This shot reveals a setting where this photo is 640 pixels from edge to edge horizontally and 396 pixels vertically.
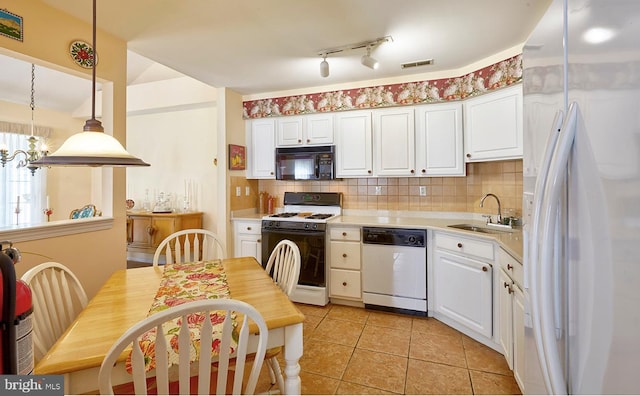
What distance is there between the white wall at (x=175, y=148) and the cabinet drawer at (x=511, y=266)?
3.64 metres

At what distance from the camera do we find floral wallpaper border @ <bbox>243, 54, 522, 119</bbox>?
243 centimetres

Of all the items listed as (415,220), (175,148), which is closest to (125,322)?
(415,220)

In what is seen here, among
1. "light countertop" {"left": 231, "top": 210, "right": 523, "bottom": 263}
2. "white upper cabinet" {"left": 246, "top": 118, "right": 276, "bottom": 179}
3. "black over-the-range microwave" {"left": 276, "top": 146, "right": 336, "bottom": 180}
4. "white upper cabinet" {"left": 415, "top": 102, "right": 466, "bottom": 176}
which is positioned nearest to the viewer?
"light countertop" {"left": 231, "top": 210, "right": 523, "bottom": 263}

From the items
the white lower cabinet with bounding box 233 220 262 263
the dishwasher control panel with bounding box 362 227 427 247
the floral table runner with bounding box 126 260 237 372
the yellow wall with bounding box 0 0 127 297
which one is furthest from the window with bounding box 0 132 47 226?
the dishwasher control panel with bounding box 362 227 427 247

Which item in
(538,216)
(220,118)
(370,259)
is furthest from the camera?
(220,118)

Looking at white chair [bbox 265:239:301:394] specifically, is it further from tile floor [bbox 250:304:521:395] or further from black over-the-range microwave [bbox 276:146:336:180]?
black over-the-range microwave [bbox 276:146:336:180]

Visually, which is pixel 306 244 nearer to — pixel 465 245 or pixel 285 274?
pixel 285 274

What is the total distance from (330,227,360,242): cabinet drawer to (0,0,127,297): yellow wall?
1837mm

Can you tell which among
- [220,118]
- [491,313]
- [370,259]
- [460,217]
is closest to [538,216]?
[491,313]

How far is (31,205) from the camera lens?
417 centimetres

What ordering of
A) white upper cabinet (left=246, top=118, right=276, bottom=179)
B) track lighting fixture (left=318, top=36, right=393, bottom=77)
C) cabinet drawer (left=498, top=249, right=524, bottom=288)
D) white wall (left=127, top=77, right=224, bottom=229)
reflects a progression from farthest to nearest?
white wall (left=127, top=77, right=224, bottom=229) < white upper cabinet (left=246, top=118, right=276, bottom=179) < track lighting fixture (left=318, top=36, right=393, bottom=77) < cabinet drawer (left=498, top=249, right=524, bottom=288)

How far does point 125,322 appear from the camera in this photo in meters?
1.11

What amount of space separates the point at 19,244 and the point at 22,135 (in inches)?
143

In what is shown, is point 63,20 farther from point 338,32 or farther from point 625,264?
point 625,264
